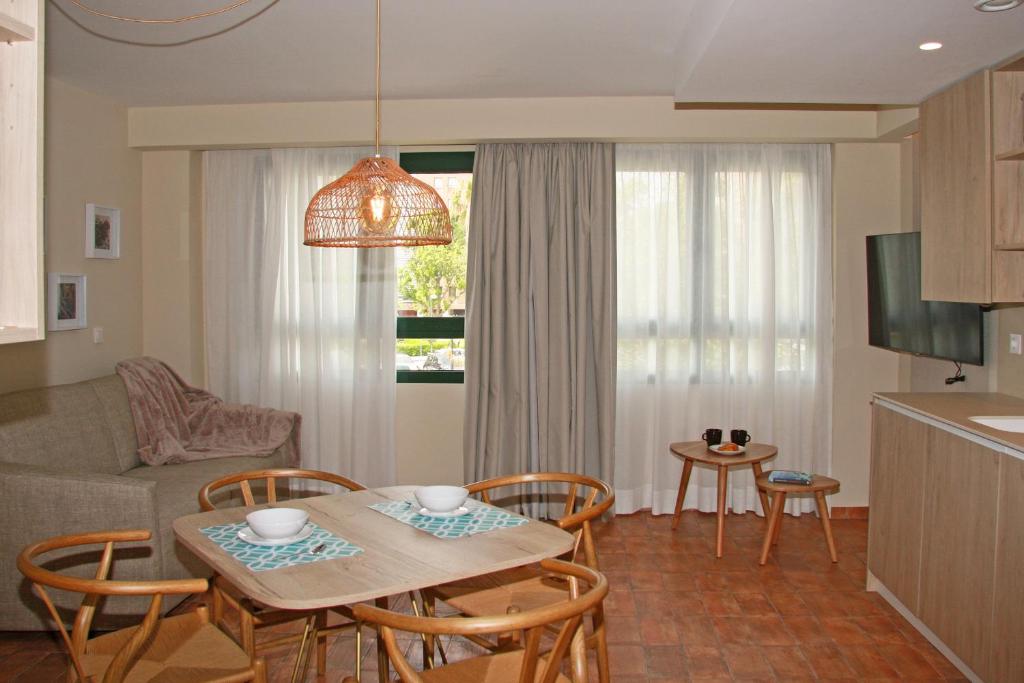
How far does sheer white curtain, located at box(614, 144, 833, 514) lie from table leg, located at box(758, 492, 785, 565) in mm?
884

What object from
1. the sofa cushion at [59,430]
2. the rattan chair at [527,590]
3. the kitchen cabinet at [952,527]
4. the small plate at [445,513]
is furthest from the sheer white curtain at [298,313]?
the kitchen cabinet at [952,527]

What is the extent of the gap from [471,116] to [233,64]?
1.40m

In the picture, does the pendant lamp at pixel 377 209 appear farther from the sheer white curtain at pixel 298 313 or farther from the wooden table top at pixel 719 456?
the sheer white curtain at pixel 298 313

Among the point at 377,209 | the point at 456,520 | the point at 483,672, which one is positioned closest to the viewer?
Result: the point at 483,672

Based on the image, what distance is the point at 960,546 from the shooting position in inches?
124

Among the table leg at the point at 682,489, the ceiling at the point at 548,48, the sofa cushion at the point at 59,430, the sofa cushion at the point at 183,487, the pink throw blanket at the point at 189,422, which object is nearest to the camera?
the ceiling at the point at 548,48

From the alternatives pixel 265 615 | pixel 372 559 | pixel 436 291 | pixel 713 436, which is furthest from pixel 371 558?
pixel 436 291

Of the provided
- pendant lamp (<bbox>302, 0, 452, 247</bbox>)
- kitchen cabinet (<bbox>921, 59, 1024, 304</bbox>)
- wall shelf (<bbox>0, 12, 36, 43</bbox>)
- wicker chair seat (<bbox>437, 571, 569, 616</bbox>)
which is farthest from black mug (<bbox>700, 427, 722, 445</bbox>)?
wall shelf (<bbox>0, 12, 36, 43</bbox>)

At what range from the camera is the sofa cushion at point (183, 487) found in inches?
150

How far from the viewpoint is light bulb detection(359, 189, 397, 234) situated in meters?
2.75

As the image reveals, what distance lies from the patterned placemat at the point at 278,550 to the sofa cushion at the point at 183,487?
3.96 feet

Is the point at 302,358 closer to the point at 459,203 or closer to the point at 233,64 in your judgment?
the point at 459,203

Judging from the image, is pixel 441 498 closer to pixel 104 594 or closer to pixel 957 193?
pixel 104 594

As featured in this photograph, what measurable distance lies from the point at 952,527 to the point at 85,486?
3.28m
